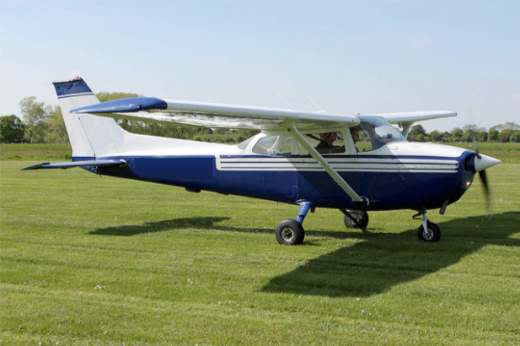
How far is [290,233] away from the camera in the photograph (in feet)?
27.9

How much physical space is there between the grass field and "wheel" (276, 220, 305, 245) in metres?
0.22

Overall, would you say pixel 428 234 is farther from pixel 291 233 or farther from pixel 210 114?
pixel 210 114

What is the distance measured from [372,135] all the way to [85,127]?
634 cm

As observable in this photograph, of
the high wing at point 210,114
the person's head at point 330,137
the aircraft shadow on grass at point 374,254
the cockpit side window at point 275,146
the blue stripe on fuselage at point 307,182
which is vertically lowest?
the aircraft shadow on grass at point 374,254

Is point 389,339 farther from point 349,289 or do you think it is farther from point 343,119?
point 343,119

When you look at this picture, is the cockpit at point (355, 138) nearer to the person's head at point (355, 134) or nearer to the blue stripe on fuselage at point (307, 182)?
the person's head at point (355, 134)

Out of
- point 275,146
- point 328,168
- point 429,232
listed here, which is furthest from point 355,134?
point 429,232

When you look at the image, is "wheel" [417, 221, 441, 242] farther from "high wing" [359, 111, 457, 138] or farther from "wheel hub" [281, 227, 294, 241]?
"high wing" [359, 111, 457, 138]

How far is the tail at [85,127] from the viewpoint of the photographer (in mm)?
10539

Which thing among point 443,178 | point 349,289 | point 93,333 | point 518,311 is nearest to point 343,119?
point 443,178

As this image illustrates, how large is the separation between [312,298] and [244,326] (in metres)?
1.10

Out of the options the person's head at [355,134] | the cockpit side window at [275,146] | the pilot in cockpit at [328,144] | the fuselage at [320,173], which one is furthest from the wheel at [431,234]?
the cockpit side window at [275,146]

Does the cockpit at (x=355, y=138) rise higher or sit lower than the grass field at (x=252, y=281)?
higher

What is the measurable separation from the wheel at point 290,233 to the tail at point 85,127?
166 inches
